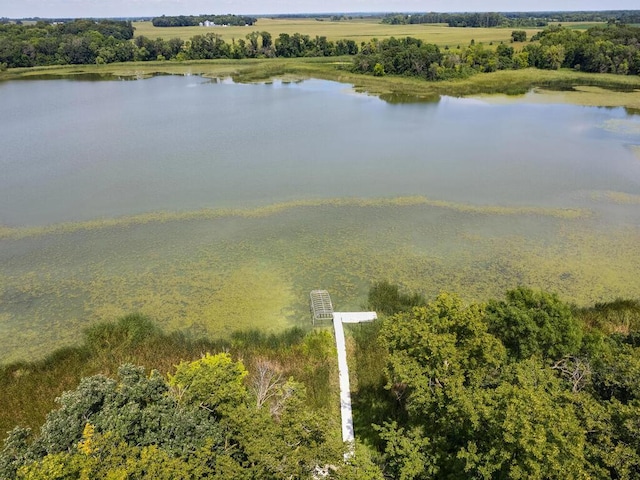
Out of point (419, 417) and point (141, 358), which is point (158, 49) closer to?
point (141, 358)

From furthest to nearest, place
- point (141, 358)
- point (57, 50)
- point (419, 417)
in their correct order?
point (57, 50) → point (141, 358) → point (419, 417)

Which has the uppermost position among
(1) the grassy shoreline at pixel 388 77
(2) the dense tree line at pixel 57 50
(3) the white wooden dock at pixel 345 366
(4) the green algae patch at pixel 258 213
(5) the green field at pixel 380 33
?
(5) the green field at pixel 380 33

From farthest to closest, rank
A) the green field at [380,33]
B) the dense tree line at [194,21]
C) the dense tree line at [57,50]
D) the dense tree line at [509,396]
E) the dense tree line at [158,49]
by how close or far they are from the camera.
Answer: the dense tree line at [194,21]
the green field at [380,33]
the dense tree line at [158,49]
the dense tree line at [57,50]
the dense tree line at [509,396]

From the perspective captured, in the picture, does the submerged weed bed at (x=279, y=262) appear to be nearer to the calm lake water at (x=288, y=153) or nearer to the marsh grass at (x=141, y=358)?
the marsh grass at (x=141, y=358)

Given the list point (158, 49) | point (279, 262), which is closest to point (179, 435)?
point (279, 262)

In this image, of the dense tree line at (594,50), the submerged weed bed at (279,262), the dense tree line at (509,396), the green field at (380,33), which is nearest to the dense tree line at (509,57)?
the dense tree line at (594,50)

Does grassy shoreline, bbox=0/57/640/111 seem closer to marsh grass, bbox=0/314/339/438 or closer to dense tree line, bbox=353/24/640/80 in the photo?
dense tree line, bbox=353/24/640/80

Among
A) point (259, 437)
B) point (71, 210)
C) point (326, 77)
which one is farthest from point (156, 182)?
point (326, 77)
